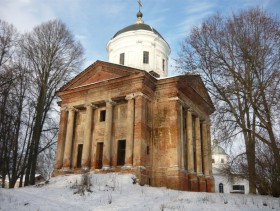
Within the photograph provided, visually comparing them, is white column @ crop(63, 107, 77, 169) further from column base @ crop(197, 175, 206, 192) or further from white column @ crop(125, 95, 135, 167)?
column base @ crop(197, 175, 206, 192)

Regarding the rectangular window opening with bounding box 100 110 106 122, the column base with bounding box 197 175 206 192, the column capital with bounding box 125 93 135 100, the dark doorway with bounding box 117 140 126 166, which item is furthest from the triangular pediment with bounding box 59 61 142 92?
the column base with bounding box 197 175 206 192

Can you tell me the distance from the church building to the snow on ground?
291cm

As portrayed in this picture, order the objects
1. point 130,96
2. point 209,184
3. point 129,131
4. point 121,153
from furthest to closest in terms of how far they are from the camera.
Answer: point 209,184
point 121,153
point 130,96
point 129,131

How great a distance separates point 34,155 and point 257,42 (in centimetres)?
1586

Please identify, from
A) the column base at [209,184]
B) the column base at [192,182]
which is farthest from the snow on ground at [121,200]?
the column base at [209,184]

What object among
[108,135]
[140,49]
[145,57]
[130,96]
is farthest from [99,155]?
[140,49]

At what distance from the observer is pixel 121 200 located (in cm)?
1223

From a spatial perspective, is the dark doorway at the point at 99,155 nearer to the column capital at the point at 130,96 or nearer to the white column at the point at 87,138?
the white column at the point at 87,138

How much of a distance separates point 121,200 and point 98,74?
11777 mm

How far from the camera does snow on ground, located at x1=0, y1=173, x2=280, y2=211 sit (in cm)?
1062

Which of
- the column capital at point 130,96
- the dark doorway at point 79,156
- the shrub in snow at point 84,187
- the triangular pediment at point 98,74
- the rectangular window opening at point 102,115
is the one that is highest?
the triangular pediment at point 98,74

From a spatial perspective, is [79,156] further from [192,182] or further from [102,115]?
[192,182]

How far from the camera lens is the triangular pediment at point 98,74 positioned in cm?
2049

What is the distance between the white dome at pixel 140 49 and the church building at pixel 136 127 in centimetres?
463
